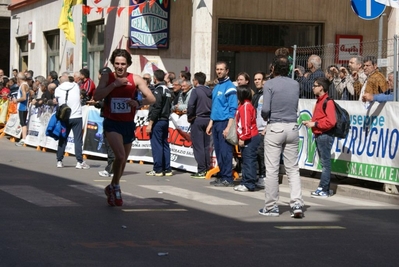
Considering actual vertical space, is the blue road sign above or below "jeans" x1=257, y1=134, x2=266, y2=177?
above

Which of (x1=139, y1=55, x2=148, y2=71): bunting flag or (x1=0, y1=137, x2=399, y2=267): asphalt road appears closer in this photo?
(x1=0, y1=137, x2=399, y2=267): asphalt road

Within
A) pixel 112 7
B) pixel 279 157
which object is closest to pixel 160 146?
pixel 279 157

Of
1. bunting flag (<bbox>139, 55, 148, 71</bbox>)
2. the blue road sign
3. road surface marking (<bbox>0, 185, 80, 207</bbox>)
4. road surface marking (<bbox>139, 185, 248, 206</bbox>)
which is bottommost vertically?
road surface marking (<bbox>139, 185, 248, 206</bbox>)

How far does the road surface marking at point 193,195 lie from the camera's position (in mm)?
12204

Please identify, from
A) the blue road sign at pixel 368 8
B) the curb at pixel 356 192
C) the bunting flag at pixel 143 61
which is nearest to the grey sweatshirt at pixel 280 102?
the curb at pixel 356 192

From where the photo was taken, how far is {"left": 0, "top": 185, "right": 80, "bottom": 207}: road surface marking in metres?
11.3

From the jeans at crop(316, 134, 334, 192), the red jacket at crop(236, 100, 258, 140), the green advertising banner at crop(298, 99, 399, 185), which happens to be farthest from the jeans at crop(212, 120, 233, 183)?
the jeans at crop(316, 134, 334, 192)

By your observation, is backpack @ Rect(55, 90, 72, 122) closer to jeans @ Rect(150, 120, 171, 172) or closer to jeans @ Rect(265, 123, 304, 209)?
jeans @ Rect(150, 120, 171, 172)

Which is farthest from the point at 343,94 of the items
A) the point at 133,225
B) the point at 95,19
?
Answer: the point at 95,19

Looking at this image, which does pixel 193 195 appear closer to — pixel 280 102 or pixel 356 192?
pixel 356 192

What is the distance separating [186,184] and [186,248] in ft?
21.6

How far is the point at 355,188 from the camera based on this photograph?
1387 centimetres

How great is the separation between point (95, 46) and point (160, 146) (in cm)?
1327

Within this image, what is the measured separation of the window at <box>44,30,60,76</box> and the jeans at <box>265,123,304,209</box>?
2389 centimetres
